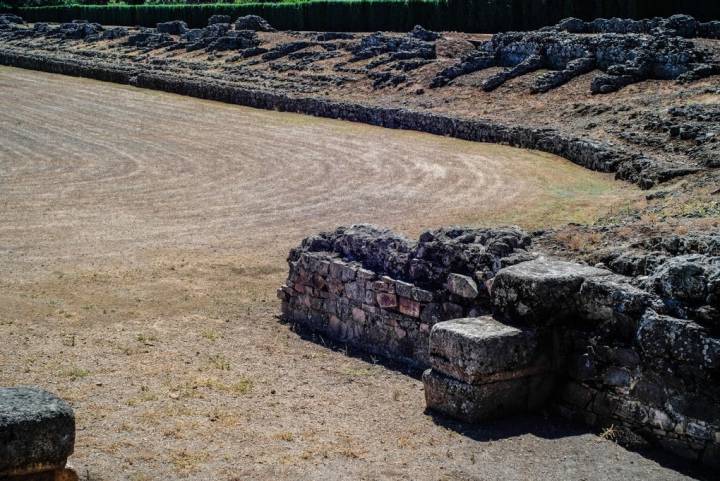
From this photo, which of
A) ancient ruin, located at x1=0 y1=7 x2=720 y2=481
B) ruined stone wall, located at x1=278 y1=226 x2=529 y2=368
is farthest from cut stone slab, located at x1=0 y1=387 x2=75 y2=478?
ruined stone wall, located at x1=278 y1=226 x2=529 y2=368

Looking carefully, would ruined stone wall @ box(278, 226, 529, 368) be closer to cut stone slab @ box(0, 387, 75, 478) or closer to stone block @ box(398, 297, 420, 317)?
stone block @ box(398, 297, 420, 317)

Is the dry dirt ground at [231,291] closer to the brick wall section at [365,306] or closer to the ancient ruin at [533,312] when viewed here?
the ancient ruin at [533,312]

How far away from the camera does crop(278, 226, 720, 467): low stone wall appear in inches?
293

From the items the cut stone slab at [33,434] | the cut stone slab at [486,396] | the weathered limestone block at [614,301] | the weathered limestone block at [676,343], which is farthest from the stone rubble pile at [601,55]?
the cut stone slab at [33,434]

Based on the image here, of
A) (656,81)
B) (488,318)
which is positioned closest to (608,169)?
(656,81)

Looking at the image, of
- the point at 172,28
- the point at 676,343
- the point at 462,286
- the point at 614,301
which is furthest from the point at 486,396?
the point at 172,28

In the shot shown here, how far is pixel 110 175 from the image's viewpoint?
26562 millimetres

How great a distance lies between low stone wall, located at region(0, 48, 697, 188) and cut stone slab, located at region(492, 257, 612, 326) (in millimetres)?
14899

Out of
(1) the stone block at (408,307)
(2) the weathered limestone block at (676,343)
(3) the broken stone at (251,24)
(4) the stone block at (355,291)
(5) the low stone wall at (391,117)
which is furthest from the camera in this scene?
(3) the broken stone at (251,24)

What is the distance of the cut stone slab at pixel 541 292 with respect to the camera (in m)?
8.45

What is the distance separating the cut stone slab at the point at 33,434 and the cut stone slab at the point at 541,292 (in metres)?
4.04

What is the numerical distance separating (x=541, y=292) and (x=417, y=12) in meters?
51.3

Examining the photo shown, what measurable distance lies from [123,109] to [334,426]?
3609 cm

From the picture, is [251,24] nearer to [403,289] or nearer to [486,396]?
[403,289]
